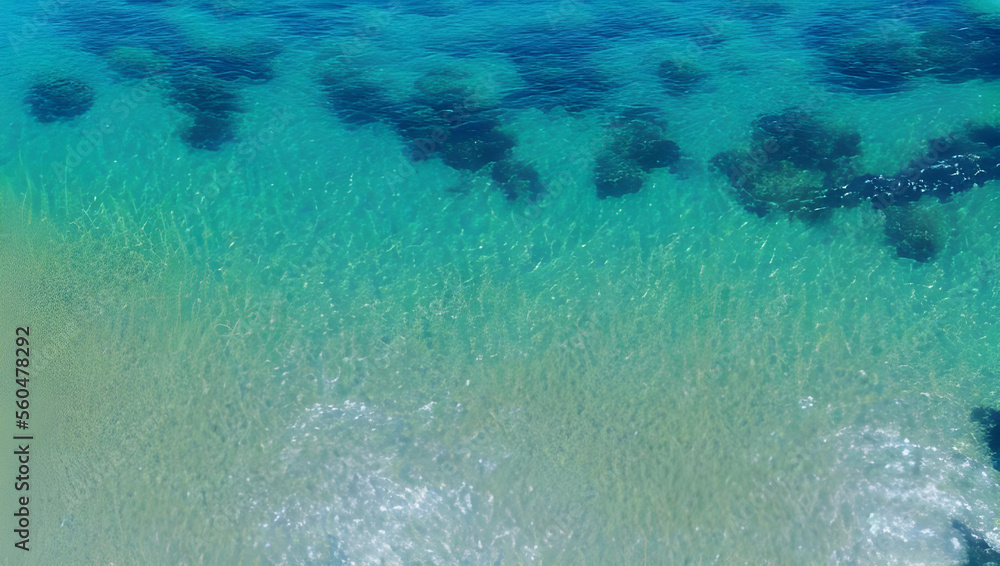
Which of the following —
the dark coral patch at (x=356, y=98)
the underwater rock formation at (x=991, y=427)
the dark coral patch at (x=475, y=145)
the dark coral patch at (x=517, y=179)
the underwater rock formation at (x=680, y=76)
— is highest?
the underwater rock formation at (x=680, y=76)

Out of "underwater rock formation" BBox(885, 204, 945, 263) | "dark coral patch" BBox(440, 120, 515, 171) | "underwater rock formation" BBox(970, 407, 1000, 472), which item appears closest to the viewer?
"underwater rock formation" BBox(970, 407, 1000, 472)

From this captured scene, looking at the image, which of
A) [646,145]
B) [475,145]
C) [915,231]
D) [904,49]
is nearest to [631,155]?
[646,145]

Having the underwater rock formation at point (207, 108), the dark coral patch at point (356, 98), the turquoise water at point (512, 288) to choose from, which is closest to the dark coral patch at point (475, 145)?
the turquoise water at point (512, 288)

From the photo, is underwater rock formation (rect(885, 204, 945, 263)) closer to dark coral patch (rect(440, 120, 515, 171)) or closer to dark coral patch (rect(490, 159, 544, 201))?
dark coral patch (rect(490, 159, 544, 201))

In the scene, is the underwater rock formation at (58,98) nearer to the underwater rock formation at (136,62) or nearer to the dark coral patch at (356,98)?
the underwater rock formation at (136,62)

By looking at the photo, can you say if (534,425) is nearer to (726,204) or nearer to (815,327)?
(815,327)

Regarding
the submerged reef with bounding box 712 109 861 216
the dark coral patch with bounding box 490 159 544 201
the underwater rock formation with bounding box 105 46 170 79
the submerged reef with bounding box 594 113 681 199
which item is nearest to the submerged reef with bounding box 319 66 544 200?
the dark coral patch with bounding box 490 159 544 201
